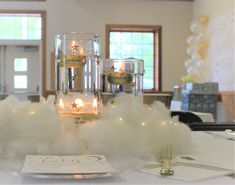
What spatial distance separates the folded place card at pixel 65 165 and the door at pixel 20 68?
5.67 meters

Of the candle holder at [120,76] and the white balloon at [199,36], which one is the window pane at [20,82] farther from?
the candle holder at [120,76]

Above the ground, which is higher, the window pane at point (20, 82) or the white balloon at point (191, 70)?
the white balloon at point (191, 70)

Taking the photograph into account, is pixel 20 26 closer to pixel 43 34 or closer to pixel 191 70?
pixel 43 34

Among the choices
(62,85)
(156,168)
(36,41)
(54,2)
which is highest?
(54,2)

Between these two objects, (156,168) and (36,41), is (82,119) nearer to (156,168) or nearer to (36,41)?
(156,168)

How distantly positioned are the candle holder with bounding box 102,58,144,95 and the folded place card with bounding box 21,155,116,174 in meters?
0.35

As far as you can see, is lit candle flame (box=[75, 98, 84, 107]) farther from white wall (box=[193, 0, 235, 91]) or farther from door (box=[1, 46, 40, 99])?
door (box=[1, 46, 40, 99])

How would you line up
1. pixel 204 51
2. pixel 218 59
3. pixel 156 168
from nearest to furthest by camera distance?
pixel 156 168 < pixel 218 59 < pixel 204 51

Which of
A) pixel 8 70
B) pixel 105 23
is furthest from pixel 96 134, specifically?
pixel 8 70

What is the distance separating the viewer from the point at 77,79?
772 millimetres

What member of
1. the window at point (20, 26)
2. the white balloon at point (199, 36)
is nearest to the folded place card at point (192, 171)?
the white balloon at point (199, 36)

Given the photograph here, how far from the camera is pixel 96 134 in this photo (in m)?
0.61

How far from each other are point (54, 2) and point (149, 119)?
5538 millimetres

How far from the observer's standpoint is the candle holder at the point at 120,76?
2.94 feet
